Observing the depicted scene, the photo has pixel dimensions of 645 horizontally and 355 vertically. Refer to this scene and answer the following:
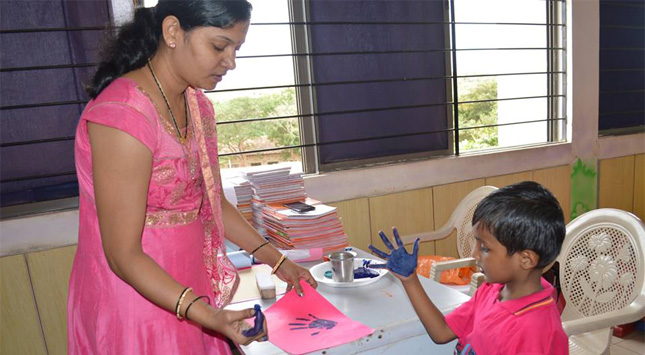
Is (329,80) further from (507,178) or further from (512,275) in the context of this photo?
(512,275)

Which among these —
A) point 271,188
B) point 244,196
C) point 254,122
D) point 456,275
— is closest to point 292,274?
point 271,188

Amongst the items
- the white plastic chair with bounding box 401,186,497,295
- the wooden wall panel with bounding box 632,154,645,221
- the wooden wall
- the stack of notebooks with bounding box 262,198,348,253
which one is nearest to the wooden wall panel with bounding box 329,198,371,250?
the wooden wall

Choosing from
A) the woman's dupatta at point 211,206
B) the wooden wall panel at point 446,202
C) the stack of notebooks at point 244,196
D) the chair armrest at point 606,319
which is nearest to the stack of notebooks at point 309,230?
the stack of notebooks at point 244,196

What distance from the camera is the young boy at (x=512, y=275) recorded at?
1.12m

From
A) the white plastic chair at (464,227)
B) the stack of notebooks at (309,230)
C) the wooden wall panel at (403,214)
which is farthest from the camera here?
the wooden wall panel at (403,214)

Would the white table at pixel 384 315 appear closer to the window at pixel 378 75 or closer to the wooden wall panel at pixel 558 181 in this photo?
the window at pixel 378 75

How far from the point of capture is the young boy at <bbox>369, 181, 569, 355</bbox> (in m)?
1.12

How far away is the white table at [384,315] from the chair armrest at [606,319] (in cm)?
38

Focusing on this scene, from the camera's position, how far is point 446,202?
2.93m

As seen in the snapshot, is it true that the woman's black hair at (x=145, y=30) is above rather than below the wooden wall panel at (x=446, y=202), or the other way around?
above

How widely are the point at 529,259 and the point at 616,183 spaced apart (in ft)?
9.86

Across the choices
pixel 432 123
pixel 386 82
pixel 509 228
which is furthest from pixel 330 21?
pixel 509 228

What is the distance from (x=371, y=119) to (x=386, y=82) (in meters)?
0.23

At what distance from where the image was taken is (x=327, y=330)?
1196 millimetres
